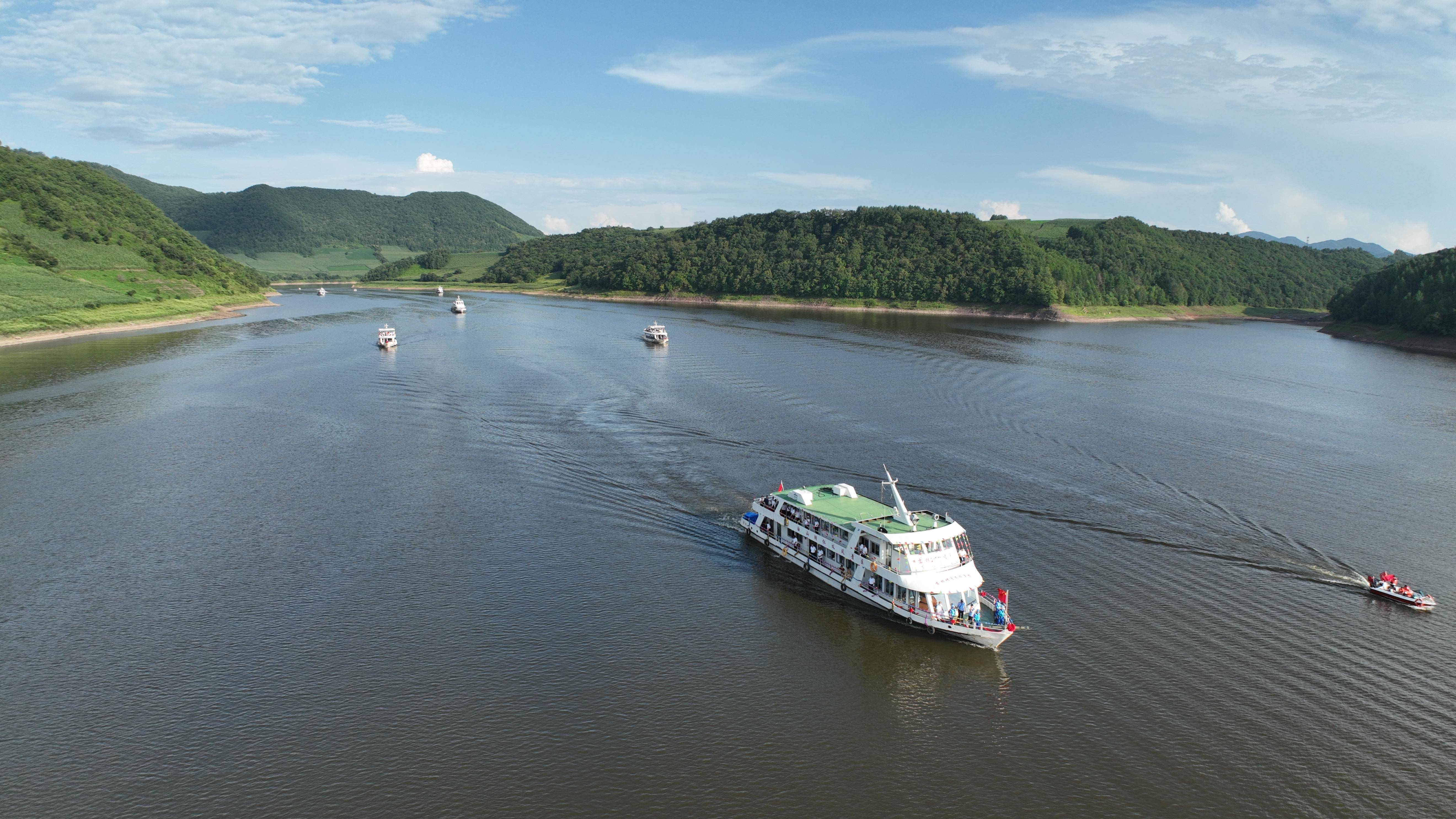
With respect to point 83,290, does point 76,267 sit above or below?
above

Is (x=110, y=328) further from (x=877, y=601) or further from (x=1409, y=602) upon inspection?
(x=1409, y=602)

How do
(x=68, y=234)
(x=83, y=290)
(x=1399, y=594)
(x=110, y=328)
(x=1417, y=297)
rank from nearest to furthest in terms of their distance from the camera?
1. (x=1399, y=594)
2. (x=110, y=328)
3. (x=83, y=290)
4. (x=1417, y=297)
5. (x=68, y=234)

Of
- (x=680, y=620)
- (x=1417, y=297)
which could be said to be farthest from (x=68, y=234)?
(x=1417, y=297)

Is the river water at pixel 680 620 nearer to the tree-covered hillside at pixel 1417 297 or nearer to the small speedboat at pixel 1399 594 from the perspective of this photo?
the small speedboat at pixel 1399 594

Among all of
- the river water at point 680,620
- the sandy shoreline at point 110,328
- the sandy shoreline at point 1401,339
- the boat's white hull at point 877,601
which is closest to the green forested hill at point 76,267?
the sandy shoreline at point 110,328

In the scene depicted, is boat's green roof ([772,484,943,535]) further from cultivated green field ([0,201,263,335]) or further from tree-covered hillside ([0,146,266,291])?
tree-covered hillside ([0,146,266,291])

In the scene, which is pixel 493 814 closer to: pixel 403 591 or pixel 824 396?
pixel 403 591
